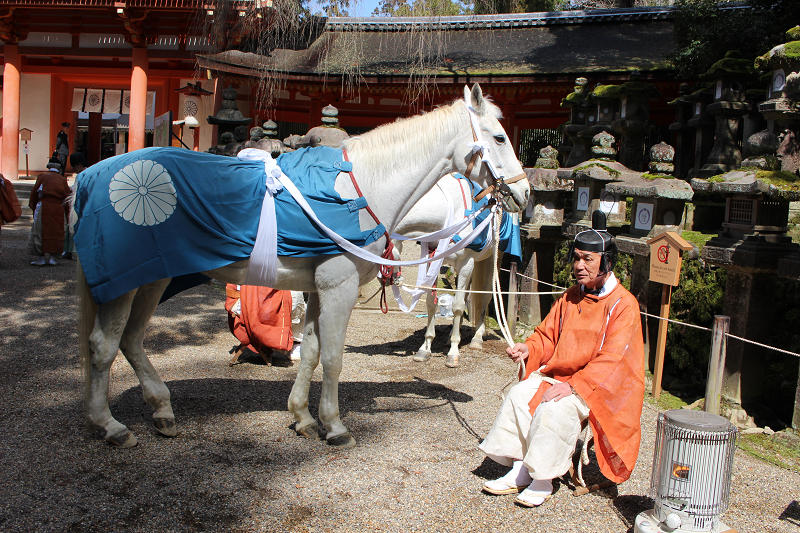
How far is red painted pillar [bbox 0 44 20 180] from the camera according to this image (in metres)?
15.2

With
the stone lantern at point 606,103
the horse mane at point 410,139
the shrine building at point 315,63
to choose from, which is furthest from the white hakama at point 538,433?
the shrine building at point 315,63

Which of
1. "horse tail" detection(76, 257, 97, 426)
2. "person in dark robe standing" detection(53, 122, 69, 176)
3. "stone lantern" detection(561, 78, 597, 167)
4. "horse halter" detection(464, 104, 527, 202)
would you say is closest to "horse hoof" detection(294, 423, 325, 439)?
"horse tail" detection(76, 257, 97, 426)

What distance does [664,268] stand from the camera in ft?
15.7

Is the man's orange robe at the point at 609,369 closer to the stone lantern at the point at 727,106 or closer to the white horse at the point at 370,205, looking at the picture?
the white horse at the point at 370,205

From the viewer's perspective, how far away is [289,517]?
2848 mm

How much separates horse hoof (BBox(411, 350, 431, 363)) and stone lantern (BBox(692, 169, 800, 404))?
2621mm

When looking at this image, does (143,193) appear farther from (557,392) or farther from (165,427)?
(557,392)

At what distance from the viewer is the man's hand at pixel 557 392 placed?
9.98 feet

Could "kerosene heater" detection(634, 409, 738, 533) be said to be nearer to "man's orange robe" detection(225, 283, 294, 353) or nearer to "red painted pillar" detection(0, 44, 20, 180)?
"man's orange robe" detection(225, 283, 294, 353)

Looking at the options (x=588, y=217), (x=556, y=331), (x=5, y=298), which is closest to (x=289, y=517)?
(x=556, y=331)

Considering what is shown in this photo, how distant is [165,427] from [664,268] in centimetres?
392

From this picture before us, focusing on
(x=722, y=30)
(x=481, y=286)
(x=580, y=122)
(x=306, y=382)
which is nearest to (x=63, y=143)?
(x=580, y=122)

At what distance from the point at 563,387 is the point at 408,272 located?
7.49 m

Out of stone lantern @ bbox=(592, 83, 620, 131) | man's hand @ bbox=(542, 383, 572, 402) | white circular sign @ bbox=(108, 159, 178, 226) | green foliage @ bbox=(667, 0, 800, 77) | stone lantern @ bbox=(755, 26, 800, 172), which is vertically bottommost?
man's hand @ bbox=(542, 383, 572, 402)
